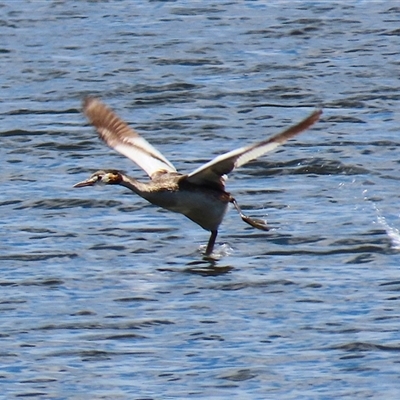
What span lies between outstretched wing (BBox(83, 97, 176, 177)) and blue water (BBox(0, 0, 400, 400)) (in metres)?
0.58

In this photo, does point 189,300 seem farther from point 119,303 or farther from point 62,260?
point 62,260

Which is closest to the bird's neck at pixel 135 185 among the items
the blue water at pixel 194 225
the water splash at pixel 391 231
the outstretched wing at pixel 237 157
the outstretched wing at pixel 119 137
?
the outstretched wing at pixel 237 157

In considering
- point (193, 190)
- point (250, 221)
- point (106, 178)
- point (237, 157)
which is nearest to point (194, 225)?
point (250, 221)

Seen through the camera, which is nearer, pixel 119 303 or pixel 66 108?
pixel 119 303

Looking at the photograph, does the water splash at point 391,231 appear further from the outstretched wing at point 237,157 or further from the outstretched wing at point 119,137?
the outstretched wing at point 119,137

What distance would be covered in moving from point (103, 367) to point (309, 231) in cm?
360

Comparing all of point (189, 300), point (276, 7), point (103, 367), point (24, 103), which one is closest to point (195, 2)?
point (276, 7)

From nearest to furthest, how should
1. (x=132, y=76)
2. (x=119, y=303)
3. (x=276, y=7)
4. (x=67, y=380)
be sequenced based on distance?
(x=67, y=380) < (x=119, y=303) < (x=132, y=76) < (x=276, y=7)

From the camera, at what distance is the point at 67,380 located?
31.2ft

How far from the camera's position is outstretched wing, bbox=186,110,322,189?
1105cm

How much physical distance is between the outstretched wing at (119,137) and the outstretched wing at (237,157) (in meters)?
0.95

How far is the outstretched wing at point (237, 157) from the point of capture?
36.2 ft

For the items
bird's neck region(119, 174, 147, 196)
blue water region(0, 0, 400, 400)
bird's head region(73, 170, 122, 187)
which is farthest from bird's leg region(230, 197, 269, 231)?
bird's head region(73, 170, 122, 187)

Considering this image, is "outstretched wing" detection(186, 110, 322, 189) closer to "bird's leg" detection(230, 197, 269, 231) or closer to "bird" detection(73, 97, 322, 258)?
"bird" detection(73, 97, 322, 258)
